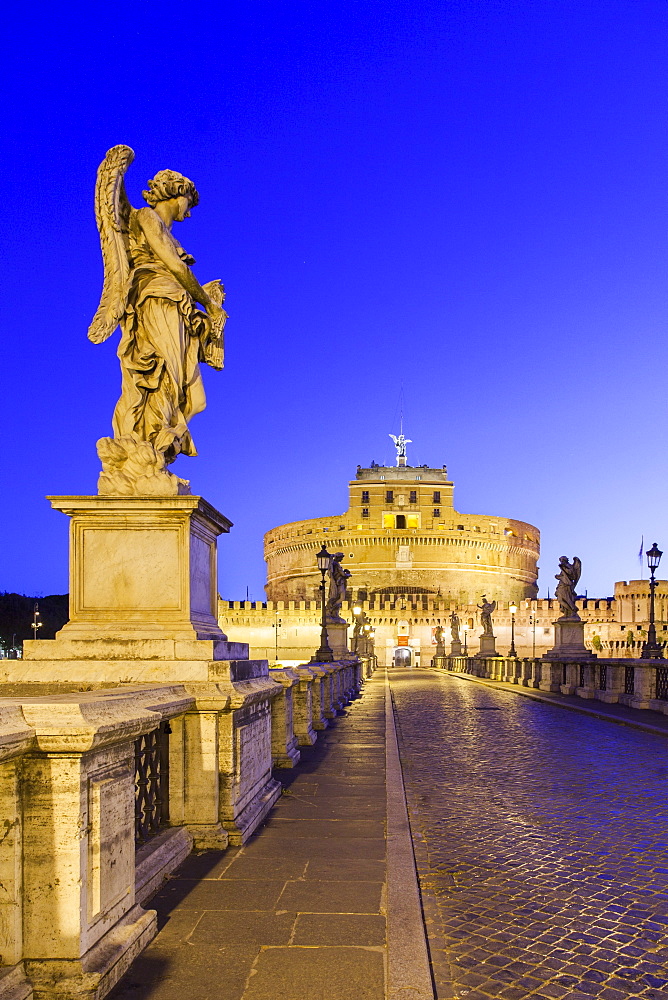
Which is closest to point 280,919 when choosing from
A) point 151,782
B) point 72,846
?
point 151,782

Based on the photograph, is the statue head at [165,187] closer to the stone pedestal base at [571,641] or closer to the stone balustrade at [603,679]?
the stone balustrade at [603,679]

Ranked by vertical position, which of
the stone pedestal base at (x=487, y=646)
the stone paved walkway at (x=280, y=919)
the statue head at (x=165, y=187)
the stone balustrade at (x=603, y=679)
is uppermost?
the statue head at (x=165, y=187)

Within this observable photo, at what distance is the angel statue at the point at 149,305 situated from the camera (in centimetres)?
684

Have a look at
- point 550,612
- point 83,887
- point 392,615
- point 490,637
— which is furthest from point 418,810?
point 550,612

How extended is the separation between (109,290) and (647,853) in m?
5.94

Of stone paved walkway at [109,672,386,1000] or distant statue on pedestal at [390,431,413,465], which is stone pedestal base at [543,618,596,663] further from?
distant statue on pedestal at [390,431,413,465]

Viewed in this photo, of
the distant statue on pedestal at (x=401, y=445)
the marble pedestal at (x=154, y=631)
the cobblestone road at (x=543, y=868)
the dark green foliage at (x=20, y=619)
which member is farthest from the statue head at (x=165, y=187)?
the distant statue on pedestal at (x=401, y=445)

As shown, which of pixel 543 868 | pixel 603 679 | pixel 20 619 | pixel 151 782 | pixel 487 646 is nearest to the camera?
pixel 151 782

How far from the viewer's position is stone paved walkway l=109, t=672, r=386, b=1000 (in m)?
3.32

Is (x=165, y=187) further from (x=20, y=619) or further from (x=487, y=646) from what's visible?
(x=20, y=619)

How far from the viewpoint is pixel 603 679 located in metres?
22.0

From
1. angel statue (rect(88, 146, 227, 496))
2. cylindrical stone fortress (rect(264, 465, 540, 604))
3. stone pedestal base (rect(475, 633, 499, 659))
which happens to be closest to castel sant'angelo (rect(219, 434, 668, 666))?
cylindrical stone fortress (rect(264, 465, 540, 604))

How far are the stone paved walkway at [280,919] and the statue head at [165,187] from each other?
5200 mm

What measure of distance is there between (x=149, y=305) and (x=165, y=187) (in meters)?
1.06
